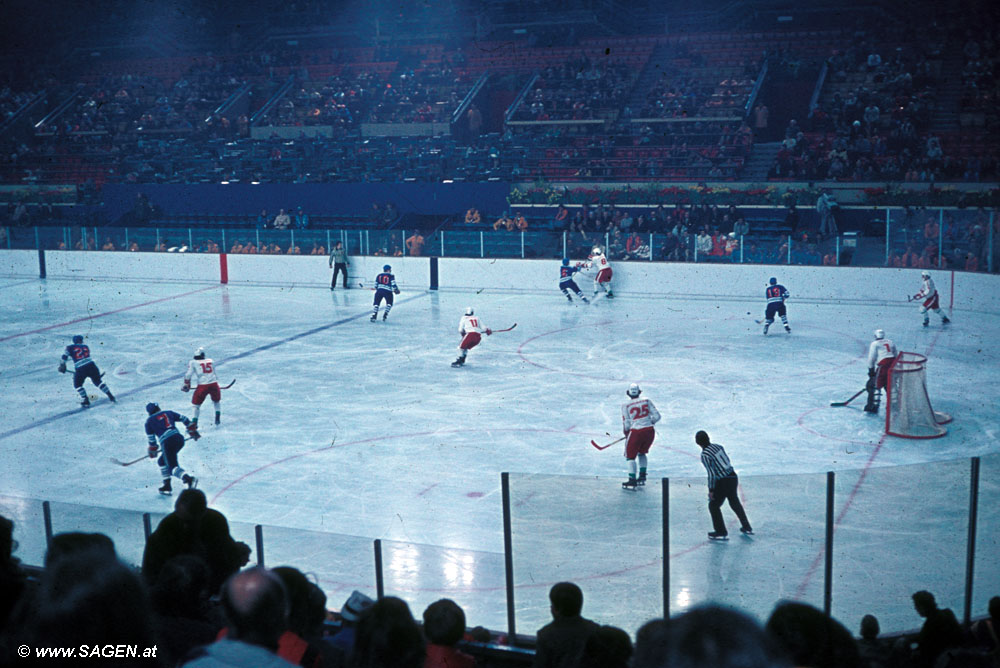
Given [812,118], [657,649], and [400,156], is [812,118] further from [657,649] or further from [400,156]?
[657,649]

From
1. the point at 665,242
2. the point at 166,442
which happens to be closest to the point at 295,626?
the point at 166,442

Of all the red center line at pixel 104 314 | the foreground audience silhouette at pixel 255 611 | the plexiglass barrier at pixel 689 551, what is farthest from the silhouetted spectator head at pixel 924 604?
the red center line at pixel 104 314

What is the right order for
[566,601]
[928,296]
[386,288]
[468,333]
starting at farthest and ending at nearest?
[386,288]
[928,296]
[468,333]
[566,601]

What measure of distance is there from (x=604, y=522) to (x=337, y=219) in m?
29.8

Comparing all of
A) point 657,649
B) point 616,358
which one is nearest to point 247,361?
point 616,358

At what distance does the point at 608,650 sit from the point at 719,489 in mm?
3843

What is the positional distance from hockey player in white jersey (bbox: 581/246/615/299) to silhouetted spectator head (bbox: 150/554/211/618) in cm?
2111

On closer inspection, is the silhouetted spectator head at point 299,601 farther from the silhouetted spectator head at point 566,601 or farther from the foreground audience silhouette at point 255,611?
the silhouetted spectator head at point 566,601

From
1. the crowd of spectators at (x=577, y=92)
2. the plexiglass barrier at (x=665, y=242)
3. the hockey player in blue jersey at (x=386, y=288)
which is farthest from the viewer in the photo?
the crowd of spectators at (x=577, y=92)

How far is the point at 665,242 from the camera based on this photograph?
87.2 feet

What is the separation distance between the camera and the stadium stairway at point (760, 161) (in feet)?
106

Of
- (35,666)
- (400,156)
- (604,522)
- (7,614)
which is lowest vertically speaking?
(604,522)

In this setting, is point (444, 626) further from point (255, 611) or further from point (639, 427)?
point (639, 427)

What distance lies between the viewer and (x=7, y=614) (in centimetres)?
365
